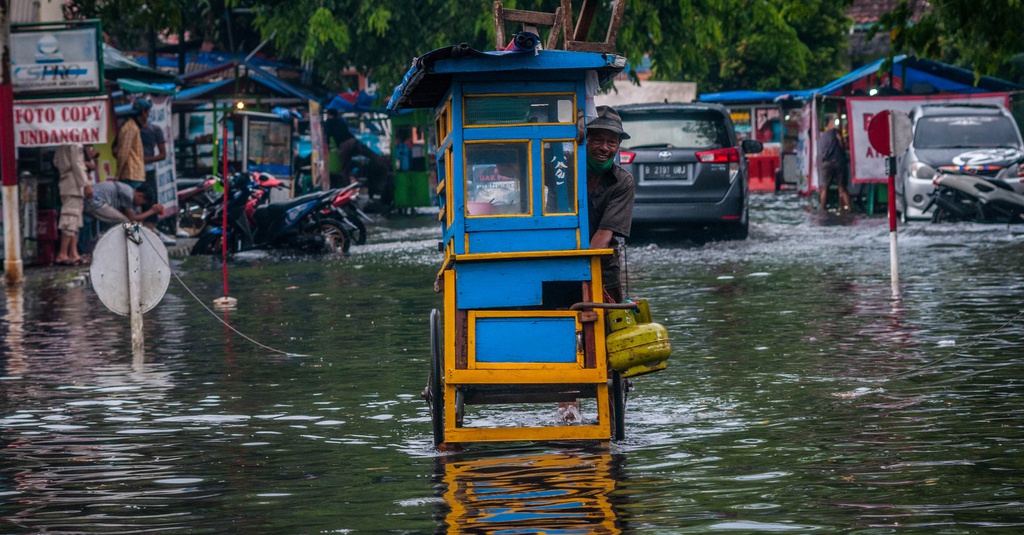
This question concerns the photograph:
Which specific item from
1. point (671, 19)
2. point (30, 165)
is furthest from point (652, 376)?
point (671, 19)

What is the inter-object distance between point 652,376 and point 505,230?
308 centimetres

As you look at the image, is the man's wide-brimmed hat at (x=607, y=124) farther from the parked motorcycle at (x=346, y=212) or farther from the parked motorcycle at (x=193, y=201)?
the parked motorcycle at (x=193, y=201)

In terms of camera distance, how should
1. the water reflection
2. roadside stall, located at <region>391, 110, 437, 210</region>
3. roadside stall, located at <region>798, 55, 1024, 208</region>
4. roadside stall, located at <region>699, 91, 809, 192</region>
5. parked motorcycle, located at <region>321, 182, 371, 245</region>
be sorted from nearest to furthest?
the water reflection
parked motorcycle, located at <region>321, 182, 371, 245</region>
roadside stall, located at <region>798, 55, 1024, 208</region>
roadside stall, located at <region>391, 110, 437, 210</region>
roadside stall, located at <region>699, 91, 809, 192</region>

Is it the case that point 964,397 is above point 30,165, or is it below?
below

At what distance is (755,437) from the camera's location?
8320 mm

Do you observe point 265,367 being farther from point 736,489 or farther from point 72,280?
point 72,280

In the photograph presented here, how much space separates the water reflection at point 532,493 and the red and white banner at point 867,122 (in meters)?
23.9

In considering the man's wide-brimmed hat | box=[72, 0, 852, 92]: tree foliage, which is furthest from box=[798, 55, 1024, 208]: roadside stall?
the man's wide-brimmed hat

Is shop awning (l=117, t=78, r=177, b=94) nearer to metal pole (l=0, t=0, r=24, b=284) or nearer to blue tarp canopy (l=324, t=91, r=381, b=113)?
metal pole (l=0, t=0, r=24, b=284)

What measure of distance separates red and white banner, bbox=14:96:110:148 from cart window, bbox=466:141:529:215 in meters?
13.6

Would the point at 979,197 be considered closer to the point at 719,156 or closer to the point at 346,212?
the point at 719,156

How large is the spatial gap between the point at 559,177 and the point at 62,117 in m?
14.1

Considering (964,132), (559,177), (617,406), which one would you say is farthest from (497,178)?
(964,132)

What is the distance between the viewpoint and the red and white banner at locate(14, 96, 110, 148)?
20797 mm
